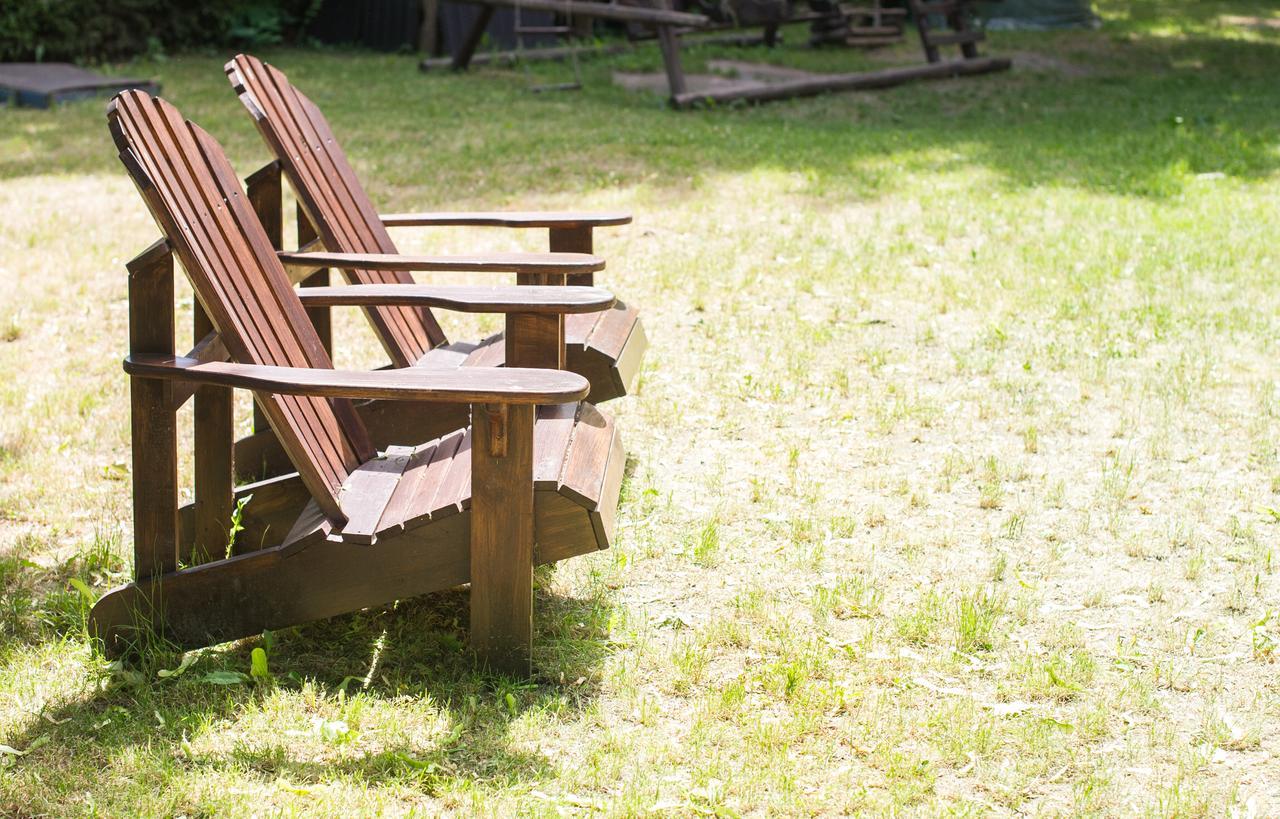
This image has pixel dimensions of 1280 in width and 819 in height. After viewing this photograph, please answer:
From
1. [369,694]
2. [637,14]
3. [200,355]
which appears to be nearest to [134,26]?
[637,14]

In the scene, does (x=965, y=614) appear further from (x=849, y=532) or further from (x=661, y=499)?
(x=661, y=499)

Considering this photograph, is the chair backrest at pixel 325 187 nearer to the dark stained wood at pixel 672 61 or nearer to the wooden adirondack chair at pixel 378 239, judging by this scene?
the wooden adirondack chair at pixel 378 239

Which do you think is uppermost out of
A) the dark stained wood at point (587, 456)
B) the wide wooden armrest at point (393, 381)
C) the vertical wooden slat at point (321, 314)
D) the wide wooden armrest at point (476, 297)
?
the wide wooden armrest at point (476, 297)

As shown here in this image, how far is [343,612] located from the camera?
273 cm

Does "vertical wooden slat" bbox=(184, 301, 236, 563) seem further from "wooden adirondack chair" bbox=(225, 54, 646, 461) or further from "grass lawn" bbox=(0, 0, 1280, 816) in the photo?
"wooden adirondack chair" bbox=(225, 54, 646, 461)

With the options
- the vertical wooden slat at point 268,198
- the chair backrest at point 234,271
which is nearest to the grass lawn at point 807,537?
the chair backrest at point 234,271

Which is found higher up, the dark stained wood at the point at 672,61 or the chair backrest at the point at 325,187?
the dark stained wood at the point at 672,61

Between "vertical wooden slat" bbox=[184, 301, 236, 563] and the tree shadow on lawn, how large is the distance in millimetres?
4400

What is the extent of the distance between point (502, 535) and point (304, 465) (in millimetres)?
440

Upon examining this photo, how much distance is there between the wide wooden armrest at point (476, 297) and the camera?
9.06 ft

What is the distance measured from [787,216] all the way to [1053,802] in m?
4.73

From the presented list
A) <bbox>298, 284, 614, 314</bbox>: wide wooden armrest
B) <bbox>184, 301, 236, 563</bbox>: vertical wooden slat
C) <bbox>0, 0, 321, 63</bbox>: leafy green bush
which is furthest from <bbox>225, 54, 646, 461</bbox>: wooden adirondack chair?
<bbox>0, 0, 321, 63</bbox>: leafy green bush

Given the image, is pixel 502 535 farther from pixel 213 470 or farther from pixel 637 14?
pixel 637 14

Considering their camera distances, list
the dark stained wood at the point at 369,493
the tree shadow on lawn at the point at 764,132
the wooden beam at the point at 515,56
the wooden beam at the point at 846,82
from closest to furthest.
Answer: the dark stained wood at the point at 369,493 → the tree shadow on lawn at the point at 764,132 → the wooden beam at the point at 846,82 → the wooden beam at the point at 515,56
